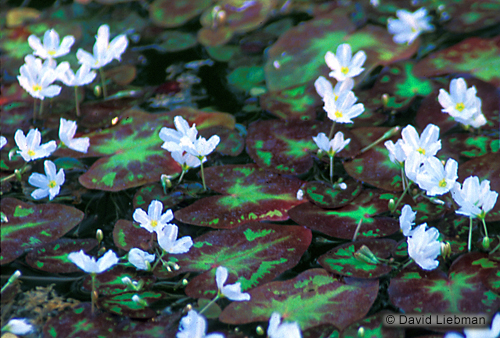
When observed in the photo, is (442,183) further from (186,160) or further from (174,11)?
(174,11)

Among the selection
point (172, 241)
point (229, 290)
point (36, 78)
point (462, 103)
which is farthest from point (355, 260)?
point (36, 78)

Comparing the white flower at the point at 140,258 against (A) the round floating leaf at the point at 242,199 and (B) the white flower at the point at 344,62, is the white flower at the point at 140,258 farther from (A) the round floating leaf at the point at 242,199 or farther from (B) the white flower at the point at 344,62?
(B) the white flower at the point at 344,62

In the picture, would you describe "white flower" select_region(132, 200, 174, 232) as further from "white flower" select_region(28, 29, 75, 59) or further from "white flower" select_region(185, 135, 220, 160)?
"white flower" select_region(28, 29, 75, 59)

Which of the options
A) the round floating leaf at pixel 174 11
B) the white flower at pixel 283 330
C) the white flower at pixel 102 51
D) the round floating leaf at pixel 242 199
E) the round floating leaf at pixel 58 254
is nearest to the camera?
the white flower at pixel 283 330

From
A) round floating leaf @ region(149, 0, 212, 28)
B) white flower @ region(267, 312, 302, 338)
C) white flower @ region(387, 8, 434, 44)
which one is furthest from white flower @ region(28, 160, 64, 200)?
white flower @ region(387, 8, 434, 44)

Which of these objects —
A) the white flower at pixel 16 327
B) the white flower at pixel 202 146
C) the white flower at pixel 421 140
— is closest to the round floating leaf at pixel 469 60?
the white flower at pixel 421 140
